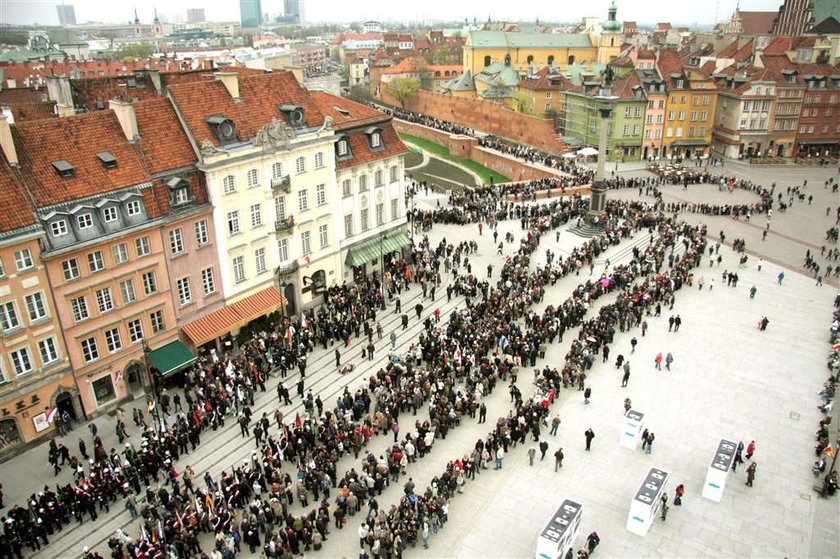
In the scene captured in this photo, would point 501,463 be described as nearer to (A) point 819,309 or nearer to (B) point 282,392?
(B) point 282,392

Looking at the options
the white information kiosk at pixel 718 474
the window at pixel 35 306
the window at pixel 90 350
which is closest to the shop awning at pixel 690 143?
the white information kiosk at pixel 718 474

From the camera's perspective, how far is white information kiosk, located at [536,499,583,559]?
745 inches

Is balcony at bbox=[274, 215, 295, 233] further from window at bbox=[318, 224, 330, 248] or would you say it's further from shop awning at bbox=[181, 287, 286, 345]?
shop awning at bbox=[181, 287, 286, 345]

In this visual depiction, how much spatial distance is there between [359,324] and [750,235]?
32504 mm

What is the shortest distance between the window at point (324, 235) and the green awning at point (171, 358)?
10.1m

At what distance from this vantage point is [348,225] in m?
39.2

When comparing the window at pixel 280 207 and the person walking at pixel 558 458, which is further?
the window at pixel 280 207

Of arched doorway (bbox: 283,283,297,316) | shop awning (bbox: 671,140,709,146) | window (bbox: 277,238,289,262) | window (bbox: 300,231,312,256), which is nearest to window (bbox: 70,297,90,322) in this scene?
window (bbox: 277,238,289,262)

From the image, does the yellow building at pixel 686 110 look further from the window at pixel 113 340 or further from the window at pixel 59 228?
the window at pixel 59 228

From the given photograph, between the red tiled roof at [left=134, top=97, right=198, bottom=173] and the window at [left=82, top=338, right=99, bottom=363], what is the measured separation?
7.86 m

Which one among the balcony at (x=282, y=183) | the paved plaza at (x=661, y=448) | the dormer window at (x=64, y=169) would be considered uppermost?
the dormer window at (x=64, y=169)

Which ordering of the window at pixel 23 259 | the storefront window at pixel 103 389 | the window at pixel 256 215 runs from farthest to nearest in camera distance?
the window at pixel 256 215
the storefront window at pixel 103 389
the window at pixel 23 259

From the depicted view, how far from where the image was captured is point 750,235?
1957 inches

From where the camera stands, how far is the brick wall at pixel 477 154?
6919 centimetres
